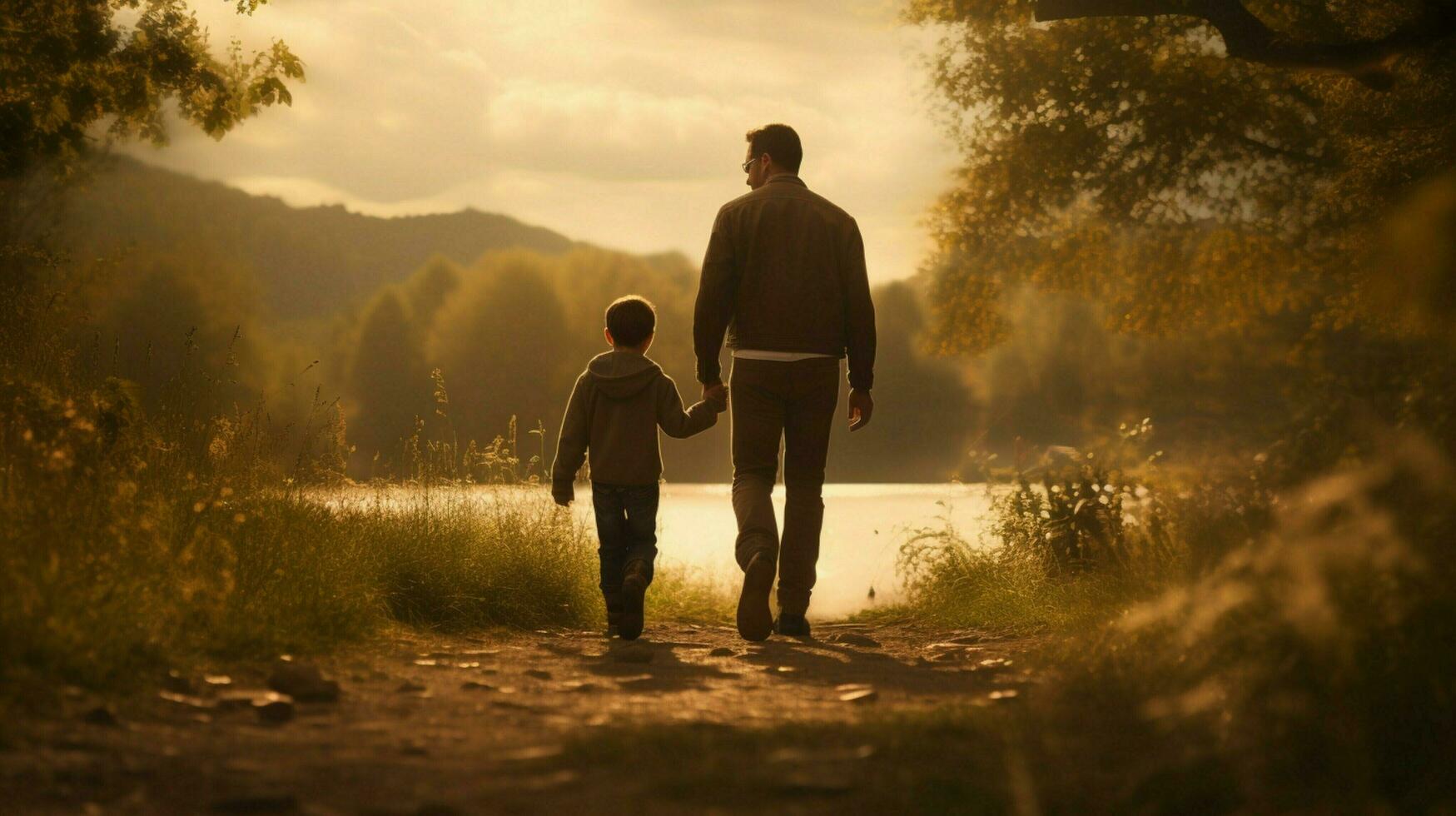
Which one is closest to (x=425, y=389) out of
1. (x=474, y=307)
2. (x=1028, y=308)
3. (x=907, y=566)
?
(x=474, y=307)

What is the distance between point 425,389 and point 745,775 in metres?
50.2

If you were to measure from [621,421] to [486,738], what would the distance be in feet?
10.2

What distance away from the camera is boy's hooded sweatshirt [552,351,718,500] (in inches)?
252

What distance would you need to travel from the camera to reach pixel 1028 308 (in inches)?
1449

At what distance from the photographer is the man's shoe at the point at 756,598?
602 centimetres

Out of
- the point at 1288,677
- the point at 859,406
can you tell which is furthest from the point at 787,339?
the point at 1288,677

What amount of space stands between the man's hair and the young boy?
50.1 inches

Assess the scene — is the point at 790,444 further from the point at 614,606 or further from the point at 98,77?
the point at 98,77

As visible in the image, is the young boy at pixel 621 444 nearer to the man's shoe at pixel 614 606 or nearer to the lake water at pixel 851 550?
the man's shoe at pixel 614 606

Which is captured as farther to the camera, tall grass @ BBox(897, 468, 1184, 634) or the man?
tall grass @ BBox(897, 468, 1184, 634)

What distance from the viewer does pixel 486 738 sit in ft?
11.4

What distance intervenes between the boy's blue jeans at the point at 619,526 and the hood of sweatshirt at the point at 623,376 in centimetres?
50

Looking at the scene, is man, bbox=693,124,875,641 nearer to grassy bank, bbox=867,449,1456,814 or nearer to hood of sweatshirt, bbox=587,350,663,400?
hood of sweatshirt, bbox=587,350,663,400

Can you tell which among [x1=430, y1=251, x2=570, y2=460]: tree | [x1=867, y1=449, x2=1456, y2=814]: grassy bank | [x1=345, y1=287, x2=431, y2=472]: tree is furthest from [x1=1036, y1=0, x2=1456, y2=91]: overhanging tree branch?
[x1=345, y1=287, x2=431, y2=472]: tree
